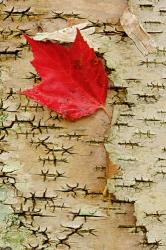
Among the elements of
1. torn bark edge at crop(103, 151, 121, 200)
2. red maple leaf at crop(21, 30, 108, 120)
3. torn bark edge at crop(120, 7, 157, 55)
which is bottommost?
torn bark edge at crop(103, 151, 121, 200)

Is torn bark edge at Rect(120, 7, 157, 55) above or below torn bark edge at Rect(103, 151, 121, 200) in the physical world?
above

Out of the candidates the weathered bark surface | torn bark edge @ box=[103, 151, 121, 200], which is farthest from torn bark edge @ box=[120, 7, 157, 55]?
torn bark edge @ box=[103, 151, 121, 200]

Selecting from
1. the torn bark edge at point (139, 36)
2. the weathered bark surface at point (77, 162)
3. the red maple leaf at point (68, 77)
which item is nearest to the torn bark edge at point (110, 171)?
the weathered bark surface at point (77, 162)

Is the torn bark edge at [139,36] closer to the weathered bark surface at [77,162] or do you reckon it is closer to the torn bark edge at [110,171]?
the weathered bark surface at [77,162]

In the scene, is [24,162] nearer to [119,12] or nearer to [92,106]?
[92,106]

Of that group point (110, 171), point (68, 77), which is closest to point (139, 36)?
point (68, 77)

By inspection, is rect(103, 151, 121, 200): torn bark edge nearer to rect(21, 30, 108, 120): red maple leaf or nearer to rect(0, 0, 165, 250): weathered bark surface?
rect(0, 0, 165, 250): weathered bark surface
